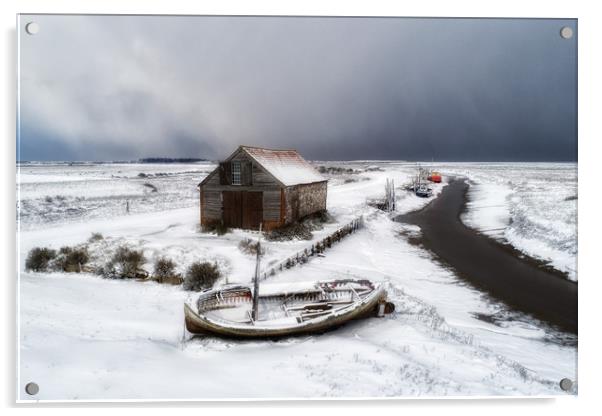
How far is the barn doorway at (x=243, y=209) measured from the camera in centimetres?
737

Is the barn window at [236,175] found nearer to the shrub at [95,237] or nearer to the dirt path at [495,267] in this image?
the shrub at [95,237]

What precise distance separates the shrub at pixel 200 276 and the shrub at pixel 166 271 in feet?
0.77

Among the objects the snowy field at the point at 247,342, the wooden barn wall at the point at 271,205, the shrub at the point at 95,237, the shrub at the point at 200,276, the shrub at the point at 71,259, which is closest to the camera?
the snowy field at the point at 247,342

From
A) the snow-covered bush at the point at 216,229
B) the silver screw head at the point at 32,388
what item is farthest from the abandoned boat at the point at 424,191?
the silver screw head at the point at 32,388

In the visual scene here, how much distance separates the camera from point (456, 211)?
954 cm

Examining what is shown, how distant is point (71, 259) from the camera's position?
6098mm

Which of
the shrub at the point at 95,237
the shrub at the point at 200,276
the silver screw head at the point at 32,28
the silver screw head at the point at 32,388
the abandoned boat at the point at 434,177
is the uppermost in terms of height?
the silver screw head at the point at 32,28

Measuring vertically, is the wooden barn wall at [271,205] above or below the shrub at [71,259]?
above

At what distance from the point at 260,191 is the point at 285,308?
10.2ft

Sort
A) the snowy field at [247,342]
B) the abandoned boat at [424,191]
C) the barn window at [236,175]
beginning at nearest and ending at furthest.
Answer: the snowy field at [247,342] → the barn window at [236,175] → the abandoned boat at [424,191]

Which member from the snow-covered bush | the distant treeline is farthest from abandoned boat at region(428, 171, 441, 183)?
the distant treeline

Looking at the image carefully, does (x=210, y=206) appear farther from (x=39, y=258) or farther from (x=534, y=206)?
(x=534, y=206)

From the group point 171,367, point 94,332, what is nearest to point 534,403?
point 171,367

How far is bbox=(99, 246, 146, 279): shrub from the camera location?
6391 millimetres
